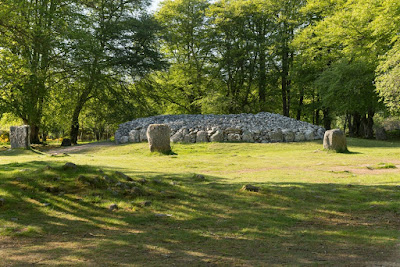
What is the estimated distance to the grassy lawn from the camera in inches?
176

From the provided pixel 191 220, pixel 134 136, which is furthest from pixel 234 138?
pixel 191 220

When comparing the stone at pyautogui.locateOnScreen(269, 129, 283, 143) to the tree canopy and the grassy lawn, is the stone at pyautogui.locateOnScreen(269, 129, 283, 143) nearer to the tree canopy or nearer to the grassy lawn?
the tree canopy

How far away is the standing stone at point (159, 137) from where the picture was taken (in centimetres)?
1869

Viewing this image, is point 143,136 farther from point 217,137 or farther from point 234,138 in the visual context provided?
point 234,138

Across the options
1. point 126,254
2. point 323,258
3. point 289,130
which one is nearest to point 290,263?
point 323,258

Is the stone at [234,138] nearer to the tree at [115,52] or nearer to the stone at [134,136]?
the stone at [134,136]

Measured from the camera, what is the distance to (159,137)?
1873 cm

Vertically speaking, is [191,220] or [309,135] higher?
[309,135]

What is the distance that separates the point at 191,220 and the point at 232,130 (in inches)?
762

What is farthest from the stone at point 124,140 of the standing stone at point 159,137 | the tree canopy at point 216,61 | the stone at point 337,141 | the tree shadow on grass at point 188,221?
the tree shadow on grass at point 188,221

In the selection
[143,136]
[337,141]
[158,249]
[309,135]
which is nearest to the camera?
[158,249]

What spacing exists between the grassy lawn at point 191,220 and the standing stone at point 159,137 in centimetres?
904

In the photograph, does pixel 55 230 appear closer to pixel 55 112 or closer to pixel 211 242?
pixel 211 242

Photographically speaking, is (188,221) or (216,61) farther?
(216,61)
